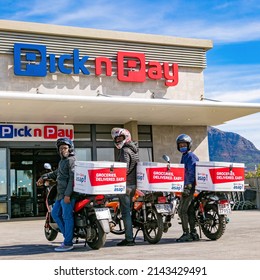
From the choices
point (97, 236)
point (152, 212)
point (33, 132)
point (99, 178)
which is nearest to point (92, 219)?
point (97, 236)

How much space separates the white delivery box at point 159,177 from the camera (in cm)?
748

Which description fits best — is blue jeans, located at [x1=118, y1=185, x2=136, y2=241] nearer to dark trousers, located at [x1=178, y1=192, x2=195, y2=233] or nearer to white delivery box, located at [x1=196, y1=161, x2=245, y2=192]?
dark trousers, located at [x1=178, y1=192, x2=195, y2=233]

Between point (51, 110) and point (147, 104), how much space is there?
10.1ft

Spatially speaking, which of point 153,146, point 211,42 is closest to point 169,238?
point 153,146

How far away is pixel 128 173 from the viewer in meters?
7.67

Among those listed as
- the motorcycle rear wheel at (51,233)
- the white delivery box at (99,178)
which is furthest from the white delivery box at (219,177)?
the motorcycle rear wheel at (51,233)

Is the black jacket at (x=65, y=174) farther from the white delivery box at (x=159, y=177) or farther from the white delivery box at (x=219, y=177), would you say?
the white delivery box at (x=219, y=177)

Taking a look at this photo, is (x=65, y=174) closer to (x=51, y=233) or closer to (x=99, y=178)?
(x=99, y=178)

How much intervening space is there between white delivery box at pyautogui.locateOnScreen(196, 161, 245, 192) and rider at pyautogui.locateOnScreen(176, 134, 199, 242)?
0.14 metres

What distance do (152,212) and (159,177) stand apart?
0.58 metres

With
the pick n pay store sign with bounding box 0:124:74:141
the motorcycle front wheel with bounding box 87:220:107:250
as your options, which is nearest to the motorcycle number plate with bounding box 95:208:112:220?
the motorcycle front wheel with bounding box 87:220:107:250

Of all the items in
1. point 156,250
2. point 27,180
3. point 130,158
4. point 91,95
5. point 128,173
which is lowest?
point 156,250

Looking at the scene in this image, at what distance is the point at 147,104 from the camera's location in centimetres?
1570
